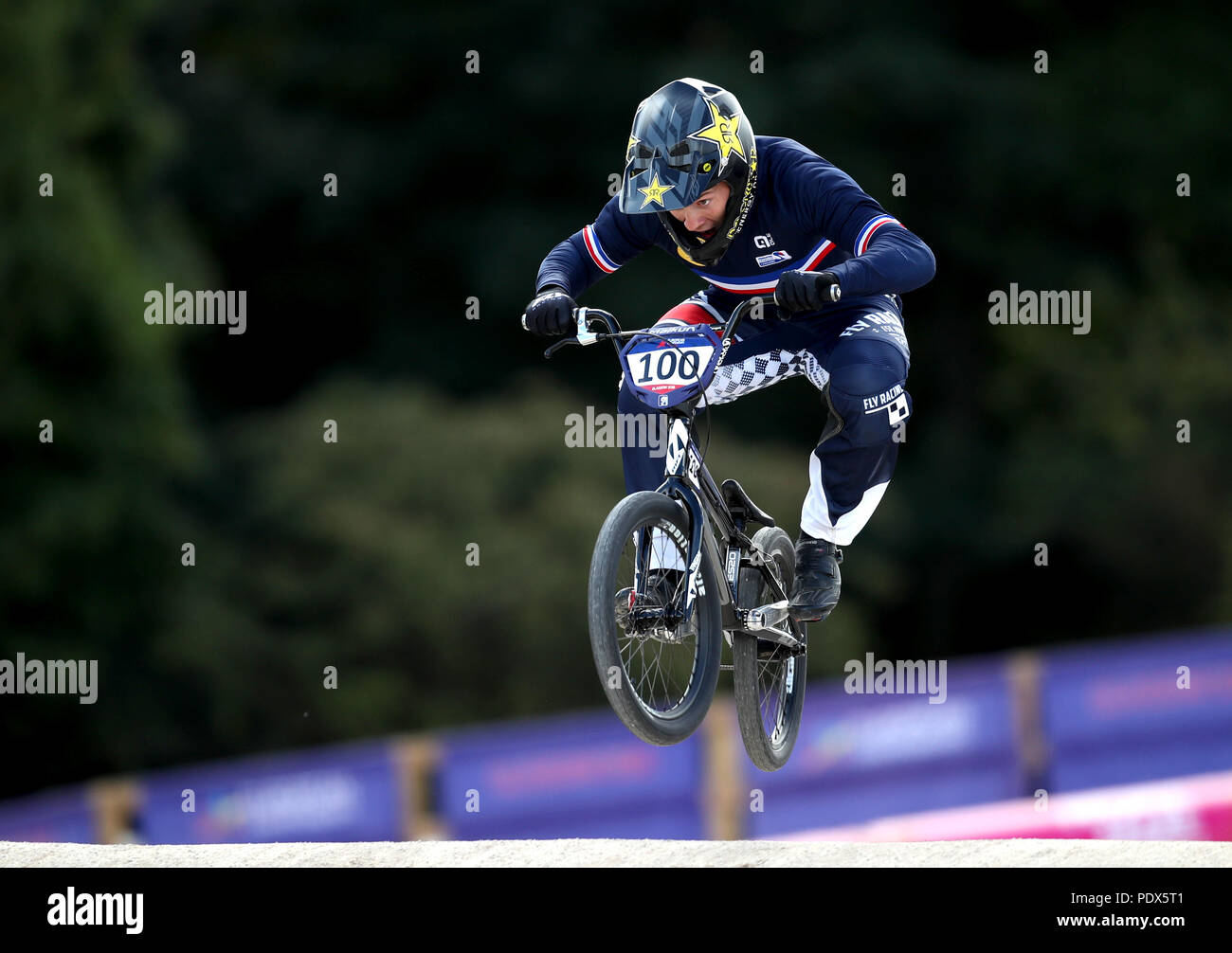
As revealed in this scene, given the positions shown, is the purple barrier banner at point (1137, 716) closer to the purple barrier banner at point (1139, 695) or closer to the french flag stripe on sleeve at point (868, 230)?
the purple barrier banner at point (1139, 695)

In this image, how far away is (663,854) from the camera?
32.0 feet

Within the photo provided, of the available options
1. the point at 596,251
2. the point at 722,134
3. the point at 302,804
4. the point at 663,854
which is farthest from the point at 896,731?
the point at 722,134

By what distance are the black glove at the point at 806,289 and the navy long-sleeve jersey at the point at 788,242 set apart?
9 centimetres

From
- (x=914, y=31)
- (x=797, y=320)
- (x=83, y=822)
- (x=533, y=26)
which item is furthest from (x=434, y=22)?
(x=797, y=320)

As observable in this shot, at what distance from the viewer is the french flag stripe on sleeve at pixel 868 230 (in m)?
8.67

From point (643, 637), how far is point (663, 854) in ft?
5.39

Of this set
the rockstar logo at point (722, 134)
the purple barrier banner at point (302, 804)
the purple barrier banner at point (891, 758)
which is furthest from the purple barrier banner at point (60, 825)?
the rockstar logo at point (722, 134)

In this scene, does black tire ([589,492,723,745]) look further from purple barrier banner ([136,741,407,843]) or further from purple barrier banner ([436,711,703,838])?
purple barrier banner ([136,741,407,843])

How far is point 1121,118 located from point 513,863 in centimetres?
2584

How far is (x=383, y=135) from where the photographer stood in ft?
112

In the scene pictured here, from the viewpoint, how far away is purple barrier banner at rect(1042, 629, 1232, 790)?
20.1 metres

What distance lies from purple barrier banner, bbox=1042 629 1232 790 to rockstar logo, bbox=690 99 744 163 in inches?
490

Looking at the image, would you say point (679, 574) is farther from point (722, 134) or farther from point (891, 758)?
point (891, 758)

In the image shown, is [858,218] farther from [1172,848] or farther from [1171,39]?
[1171,39]
